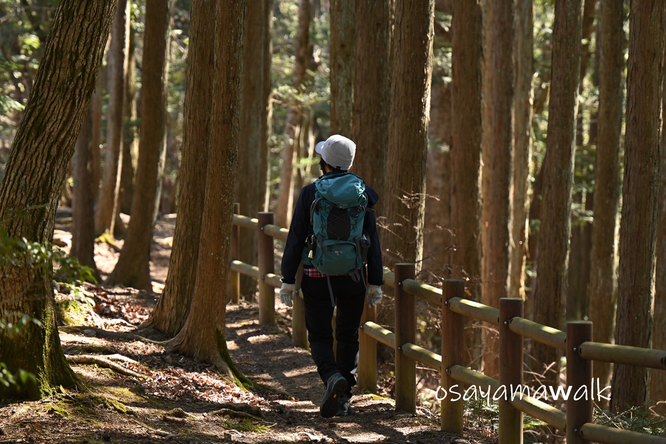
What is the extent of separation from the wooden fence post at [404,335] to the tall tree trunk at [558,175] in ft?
21.6

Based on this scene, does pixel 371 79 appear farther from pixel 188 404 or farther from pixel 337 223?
pixel 188 404

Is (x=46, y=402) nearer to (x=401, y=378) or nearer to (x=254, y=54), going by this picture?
(x=401, y=378)

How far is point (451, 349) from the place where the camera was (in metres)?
6.21

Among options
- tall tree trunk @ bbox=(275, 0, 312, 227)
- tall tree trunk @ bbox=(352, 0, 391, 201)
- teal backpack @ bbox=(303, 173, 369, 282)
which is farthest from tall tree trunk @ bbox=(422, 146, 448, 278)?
teal backpack @ bbox=(303, 173, 369, 282)

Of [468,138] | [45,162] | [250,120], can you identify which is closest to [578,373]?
[45,162]

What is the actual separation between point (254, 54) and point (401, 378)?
7.72 m

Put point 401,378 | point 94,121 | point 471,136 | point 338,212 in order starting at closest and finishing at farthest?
point 338,212, point 401,378, point 471,136, point 94,121

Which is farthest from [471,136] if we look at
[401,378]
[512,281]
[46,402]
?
[46,402]

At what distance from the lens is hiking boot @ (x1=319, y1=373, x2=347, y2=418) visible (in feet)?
20.2

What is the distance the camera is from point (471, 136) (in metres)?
12.5

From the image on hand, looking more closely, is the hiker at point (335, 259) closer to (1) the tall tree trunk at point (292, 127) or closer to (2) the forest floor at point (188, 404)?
(2) the forest floor at point (188, 404)

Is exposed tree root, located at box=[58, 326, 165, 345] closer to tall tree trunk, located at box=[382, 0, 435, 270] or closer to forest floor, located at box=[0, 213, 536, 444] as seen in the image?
forest floor, located at box=[0, 213, 536, 444]

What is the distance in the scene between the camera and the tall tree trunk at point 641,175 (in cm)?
1045

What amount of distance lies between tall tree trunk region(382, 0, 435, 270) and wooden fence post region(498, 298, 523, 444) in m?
3.64
